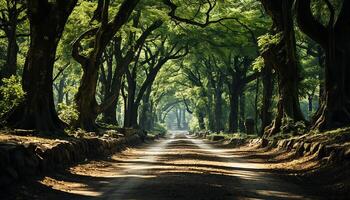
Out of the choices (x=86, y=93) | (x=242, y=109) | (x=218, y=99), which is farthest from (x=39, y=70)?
(x=218, y=99)

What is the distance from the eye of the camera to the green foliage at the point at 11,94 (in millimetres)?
15902

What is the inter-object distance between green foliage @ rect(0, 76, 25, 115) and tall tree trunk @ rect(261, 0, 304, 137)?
11.9m

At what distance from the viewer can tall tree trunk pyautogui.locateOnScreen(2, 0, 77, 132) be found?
54.4 feet

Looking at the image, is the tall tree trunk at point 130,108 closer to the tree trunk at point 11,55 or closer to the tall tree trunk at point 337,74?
the tree trunk at point 11,55

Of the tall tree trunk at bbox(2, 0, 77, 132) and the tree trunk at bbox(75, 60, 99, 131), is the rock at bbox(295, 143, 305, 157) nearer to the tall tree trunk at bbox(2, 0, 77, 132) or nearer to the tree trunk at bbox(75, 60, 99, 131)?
the tall tree trunk at bbox(2, 0, 77, 132)

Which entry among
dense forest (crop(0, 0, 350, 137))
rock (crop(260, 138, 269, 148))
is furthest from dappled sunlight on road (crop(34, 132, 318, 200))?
rock (crop(260, 138, 269, 148))

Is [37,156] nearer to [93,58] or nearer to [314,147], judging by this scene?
[314,147]

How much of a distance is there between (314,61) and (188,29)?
14.7 m

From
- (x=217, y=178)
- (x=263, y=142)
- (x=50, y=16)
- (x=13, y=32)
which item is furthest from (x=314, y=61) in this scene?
(x=217, y=178)

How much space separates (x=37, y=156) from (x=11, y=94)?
17.5ft

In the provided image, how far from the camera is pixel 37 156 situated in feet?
37.6

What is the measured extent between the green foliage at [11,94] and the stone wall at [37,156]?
2198mm

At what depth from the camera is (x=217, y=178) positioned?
1230cm

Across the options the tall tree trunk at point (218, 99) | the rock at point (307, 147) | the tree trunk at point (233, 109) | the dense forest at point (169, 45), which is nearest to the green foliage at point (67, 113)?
the dense forest at point (169, 45)
